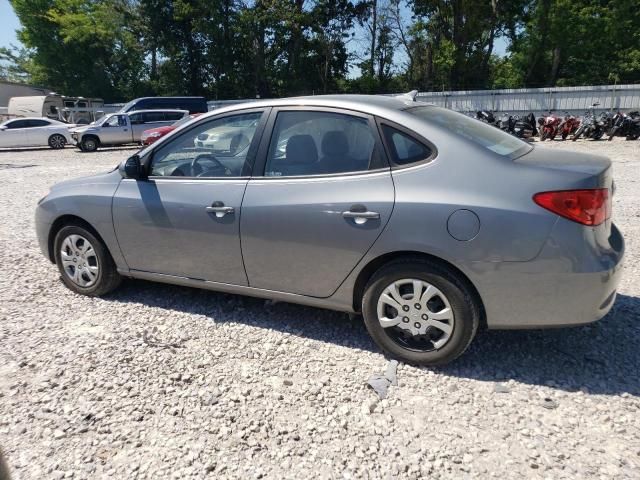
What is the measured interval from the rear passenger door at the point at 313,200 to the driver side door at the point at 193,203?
0.13m

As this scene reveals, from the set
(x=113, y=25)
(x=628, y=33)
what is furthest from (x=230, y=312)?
(x=113, y=25)

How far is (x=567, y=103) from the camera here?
924 inches

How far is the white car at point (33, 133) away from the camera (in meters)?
20.4

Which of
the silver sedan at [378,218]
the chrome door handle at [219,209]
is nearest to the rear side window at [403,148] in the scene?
the silver sedan at [378,218]

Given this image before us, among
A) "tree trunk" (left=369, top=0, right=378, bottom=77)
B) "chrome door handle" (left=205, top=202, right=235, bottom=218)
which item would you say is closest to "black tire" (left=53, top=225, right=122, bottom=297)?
"chrome door handle" (left=205, top=202, right=235, bottom=218)

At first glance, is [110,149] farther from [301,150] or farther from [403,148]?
[403,148]

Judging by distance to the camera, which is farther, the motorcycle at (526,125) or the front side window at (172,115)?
the front side window at (172,115)

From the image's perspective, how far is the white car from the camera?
805 inches

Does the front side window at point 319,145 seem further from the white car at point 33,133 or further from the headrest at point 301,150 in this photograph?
the white car at point 33,133

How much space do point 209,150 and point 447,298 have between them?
217 cm

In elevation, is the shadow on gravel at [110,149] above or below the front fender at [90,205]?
below

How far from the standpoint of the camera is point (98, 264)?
158 inches

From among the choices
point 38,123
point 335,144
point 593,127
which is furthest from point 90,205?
point 38,123

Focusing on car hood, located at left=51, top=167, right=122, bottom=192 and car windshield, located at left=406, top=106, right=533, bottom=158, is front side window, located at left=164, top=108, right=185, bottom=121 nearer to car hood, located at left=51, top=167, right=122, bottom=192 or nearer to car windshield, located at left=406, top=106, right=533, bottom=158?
car hood, located at left=51, top=167, right=122, bottom=192
